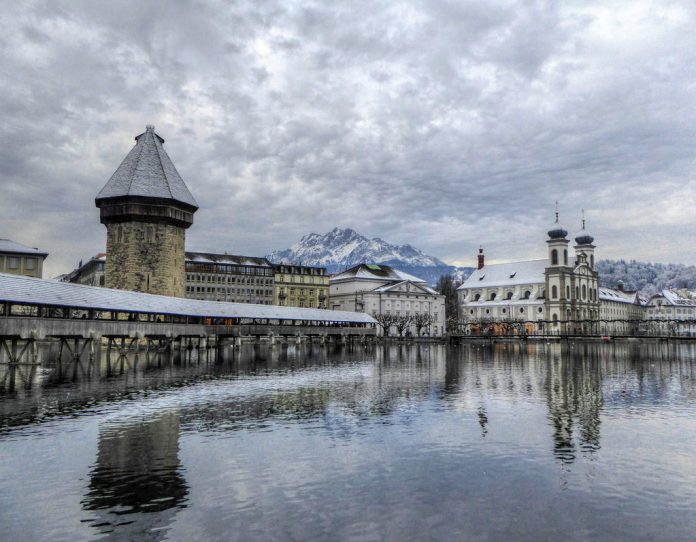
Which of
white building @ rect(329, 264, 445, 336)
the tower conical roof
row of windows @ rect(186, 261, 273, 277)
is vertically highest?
the tower conical roof

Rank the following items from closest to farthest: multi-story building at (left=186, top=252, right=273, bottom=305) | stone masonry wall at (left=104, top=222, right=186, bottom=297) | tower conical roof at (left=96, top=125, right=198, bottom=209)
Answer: stone masonry wall at (left=104, top=222, right=186, bottom=297) < tower conical roof at (left=96, top=125, right=198, bottom=209) < multi-story building at (left=186, top=252, right=273, bottom=305)

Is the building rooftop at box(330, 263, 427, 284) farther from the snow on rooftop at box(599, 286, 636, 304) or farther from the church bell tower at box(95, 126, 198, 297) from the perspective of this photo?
the church bell tower at box(95, 126, 198, 297)

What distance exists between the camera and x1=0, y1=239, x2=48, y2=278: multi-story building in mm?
82050

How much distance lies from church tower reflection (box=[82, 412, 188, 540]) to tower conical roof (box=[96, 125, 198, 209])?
6285cm

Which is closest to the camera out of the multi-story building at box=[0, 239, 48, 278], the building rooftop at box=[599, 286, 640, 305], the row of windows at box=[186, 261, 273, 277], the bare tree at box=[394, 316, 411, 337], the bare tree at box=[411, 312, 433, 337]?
the multi-story building at box=[0, 239, 48, 278]

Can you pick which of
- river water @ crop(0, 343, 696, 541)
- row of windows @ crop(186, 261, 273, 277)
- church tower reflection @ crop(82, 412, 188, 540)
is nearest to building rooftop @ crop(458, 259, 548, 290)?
row of windows @ crop(186, 261, 273, 277)

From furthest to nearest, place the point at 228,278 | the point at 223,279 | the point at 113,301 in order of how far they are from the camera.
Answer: the point at 228,278
the point at 223,279
the point at 113,301

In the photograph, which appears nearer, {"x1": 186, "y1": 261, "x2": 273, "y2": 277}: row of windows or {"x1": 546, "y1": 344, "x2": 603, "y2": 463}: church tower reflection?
{"x1": 546, "y1": 344, "x2": 603, "y2": 463}: church tower reflection

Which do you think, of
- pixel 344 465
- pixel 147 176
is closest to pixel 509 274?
pixel 147 176

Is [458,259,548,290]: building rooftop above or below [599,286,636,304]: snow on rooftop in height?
above

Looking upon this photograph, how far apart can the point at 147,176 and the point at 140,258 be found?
443 inches

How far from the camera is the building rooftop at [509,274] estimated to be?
149m

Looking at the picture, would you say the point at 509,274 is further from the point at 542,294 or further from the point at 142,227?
the point at 142,227

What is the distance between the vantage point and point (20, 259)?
3285 inches
